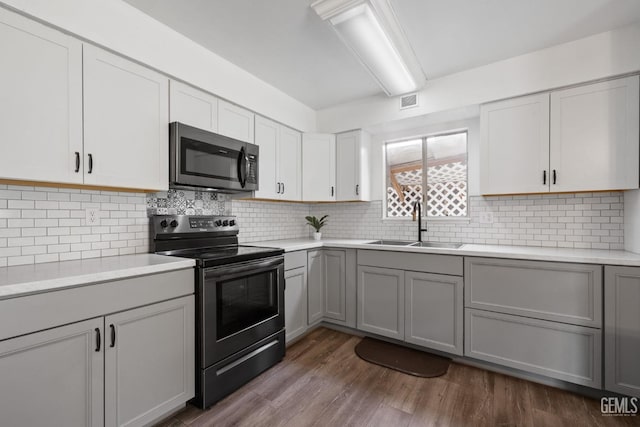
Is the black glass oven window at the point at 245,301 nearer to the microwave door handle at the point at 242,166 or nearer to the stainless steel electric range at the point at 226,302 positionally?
the stainless steel electric range at the point at 226,302

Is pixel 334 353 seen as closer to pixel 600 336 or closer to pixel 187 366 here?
pixel 187 366

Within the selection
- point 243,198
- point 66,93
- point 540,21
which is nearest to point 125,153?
point 66,93

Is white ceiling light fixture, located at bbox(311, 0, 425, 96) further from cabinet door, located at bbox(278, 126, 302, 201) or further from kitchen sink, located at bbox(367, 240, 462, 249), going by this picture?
kitchen sink, located at bbox(367, 240, 462, 249)

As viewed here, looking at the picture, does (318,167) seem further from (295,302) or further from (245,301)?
(245,301)

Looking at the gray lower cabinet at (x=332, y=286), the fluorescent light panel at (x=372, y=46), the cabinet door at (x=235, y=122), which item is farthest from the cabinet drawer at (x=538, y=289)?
the cabinet door at (x=235, y=122)

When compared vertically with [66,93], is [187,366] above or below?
below

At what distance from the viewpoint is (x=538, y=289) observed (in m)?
2.10

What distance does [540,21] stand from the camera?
2.03m

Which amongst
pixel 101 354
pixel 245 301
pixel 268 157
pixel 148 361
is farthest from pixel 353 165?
pixel 101 354

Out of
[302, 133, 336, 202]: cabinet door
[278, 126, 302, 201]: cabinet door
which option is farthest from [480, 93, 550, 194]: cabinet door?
[278, 126, 302, 201]: cabinet door

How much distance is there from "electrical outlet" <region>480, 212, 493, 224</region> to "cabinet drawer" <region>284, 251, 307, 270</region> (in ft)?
5.86

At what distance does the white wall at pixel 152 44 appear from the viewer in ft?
5.27

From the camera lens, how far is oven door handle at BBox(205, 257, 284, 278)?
1898 mm

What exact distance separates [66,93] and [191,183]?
84 cm
